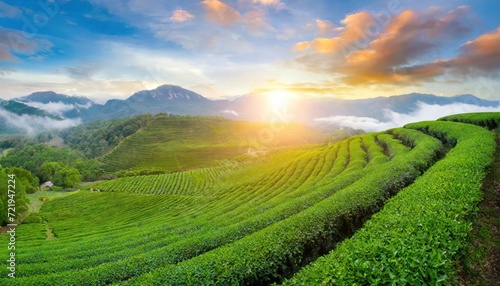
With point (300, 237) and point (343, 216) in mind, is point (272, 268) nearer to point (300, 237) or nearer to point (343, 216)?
point (300, 237)

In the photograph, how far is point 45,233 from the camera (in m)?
59.3

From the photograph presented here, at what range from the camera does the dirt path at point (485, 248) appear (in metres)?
11.0

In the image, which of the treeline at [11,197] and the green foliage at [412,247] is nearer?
the green foliage at [412,247]

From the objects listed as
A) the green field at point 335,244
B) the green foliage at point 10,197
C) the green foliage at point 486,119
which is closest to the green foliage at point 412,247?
the green field at point 335,244

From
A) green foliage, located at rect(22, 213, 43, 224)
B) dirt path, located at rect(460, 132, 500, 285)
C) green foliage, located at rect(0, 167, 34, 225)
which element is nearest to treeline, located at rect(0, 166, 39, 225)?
green foliage, located at rect(0, 167, 34, 225)

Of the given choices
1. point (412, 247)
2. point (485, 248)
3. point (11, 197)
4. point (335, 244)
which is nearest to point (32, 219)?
point (11, 197)

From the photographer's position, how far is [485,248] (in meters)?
13.0

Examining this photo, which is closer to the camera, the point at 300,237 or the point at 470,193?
the point at 470,193

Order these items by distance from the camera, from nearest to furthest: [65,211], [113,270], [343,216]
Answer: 1. [113,270]
2. [343,216]
3. [65,211]

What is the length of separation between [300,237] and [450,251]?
29.1ft

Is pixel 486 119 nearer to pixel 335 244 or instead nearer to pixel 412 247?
pixel 335 244

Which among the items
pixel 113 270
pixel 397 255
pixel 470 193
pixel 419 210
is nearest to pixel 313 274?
pixel 397 255

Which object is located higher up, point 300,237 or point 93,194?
point 300,237

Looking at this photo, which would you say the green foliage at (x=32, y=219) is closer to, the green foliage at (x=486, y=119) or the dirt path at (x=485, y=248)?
the dirt path at (x=485, y=248)
